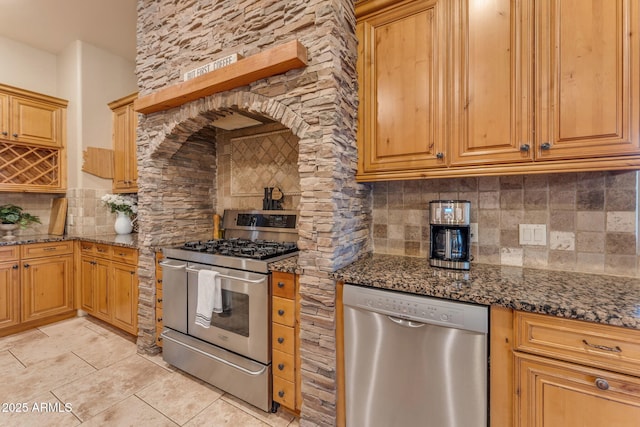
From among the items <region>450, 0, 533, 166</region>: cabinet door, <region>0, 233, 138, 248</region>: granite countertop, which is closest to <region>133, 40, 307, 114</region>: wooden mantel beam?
<region>450, 0, 533, 166</region>: cabinet door

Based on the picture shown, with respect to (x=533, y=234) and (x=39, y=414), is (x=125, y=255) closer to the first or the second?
(x=39, y=414)

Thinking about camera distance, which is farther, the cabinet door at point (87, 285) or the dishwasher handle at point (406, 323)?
the cabinet door at point (87, 285)

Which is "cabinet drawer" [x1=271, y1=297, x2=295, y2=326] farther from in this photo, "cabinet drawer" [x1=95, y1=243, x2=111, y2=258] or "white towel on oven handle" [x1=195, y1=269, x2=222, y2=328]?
"cabinet drawer" [x1=95, y1=243, x2=111, y2=258]

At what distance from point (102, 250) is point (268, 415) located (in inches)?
95.4

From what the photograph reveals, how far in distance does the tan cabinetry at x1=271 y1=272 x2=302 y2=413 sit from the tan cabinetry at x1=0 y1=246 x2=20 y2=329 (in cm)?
298

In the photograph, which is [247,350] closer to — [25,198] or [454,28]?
[454,28]

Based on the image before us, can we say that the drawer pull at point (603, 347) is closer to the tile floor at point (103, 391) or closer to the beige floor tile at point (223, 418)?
the tile floor at point (103, 391)

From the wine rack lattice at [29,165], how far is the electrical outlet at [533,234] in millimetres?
4758

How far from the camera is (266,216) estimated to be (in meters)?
2.54

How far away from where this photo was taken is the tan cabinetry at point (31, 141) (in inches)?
121

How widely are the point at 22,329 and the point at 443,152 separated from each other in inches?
169

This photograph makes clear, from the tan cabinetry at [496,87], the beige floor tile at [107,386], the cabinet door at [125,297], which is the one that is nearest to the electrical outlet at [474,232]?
the tan cabinetry at [496,87]

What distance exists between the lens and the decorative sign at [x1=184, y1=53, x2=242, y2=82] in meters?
1.85

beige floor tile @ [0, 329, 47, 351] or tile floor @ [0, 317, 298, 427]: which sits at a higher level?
beige floor tile @ [0, 329, 47, 351]
